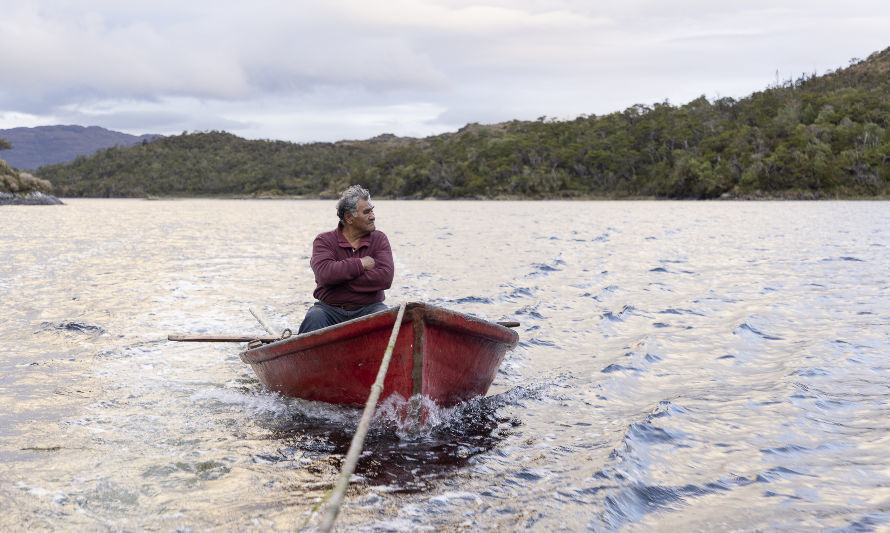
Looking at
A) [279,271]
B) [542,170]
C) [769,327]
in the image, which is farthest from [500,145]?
[769,327]

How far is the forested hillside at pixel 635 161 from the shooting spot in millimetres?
89938

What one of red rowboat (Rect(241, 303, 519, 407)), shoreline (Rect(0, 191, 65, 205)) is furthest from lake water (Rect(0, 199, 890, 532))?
shoreline (Rect(0, 191, 65, 205))

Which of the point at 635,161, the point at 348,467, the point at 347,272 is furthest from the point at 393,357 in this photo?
the point at 635,161

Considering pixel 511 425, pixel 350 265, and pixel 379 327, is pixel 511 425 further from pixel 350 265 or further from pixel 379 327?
pixel 350 265

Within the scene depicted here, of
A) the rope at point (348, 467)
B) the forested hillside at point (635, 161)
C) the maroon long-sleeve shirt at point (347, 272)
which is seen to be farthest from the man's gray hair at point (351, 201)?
the forested hillside at point (635, 161)

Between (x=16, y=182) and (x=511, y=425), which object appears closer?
(x=511, y=425)

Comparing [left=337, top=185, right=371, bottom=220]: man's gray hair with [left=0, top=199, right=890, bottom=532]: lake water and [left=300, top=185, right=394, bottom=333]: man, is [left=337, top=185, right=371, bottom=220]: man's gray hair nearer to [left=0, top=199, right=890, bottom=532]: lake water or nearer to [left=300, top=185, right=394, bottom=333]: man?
[left=300, top=185, right=394, bottom=333]: man

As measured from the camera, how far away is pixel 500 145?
136 meters

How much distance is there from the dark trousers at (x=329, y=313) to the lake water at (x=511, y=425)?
0.80 m

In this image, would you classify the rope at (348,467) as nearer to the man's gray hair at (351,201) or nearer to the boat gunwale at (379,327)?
the boat gunwale at (379,327)

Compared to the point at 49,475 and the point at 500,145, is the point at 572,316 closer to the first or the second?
the point at 49,475

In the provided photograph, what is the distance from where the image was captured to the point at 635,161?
114 metres

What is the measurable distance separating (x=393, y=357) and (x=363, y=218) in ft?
5.62

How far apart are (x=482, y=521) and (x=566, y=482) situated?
932 mm
